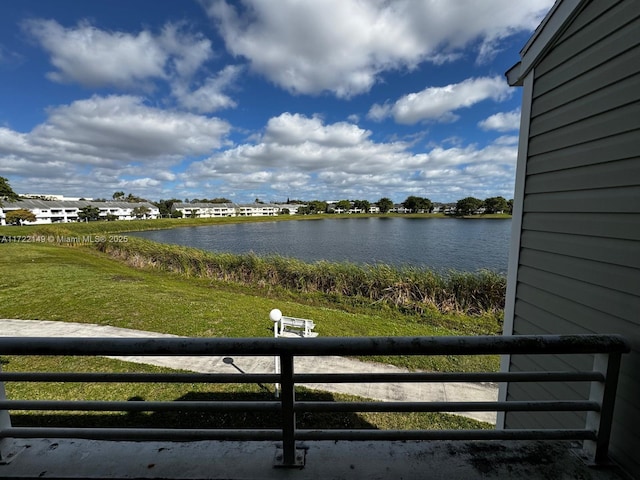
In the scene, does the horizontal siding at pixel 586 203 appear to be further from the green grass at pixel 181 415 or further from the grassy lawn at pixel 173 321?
the grassy lawn at pixel 173 321

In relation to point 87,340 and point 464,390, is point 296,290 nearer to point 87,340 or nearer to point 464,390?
point 464,390

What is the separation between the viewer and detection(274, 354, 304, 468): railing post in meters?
1.43

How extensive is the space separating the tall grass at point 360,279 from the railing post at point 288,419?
874cm

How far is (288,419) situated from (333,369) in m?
3.76

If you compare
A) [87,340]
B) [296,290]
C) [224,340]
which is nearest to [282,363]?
[224,340]

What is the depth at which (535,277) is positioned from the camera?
2.71 metres

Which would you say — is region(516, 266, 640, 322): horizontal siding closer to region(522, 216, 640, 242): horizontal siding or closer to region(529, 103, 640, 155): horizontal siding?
region(522, 216, 640, 242): horizontal siding

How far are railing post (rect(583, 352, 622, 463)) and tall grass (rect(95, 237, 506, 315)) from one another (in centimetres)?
823

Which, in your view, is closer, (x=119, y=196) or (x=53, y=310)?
(x=53, y=310)

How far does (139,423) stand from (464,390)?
4.56 metres

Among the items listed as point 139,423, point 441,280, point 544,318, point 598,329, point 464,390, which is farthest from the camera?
point 441,280

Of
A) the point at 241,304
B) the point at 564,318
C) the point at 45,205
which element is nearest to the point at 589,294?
the point at 564,318

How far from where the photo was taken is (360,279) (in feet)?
38.5

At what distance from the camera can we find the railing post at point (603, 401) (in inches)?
58.1
